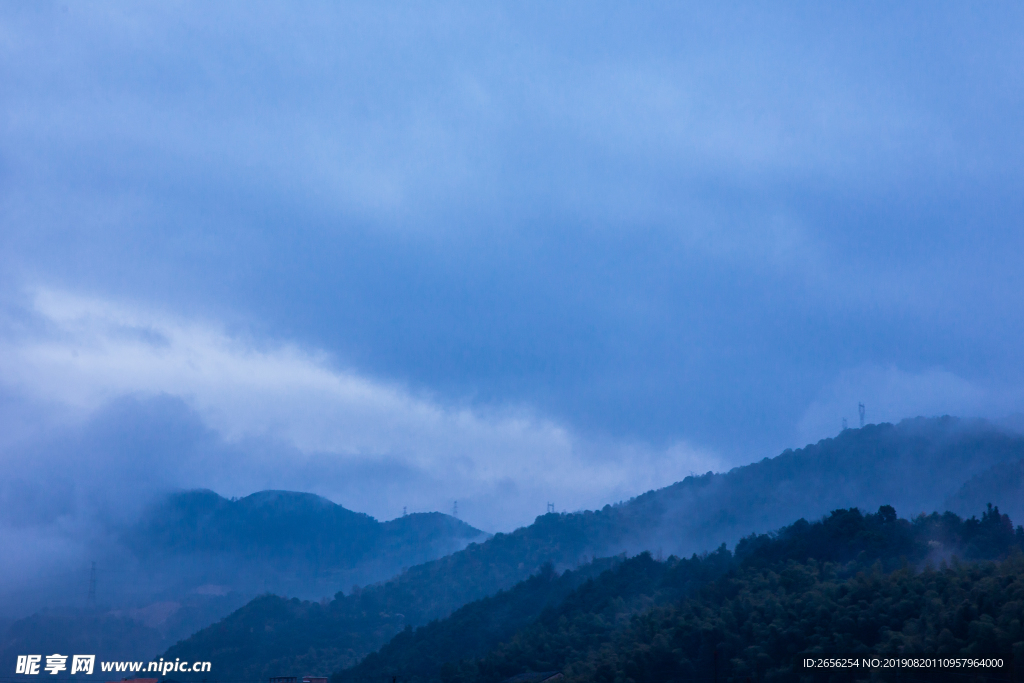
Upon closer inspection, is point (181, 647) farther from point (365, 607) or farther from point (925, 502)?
point (925, 502)

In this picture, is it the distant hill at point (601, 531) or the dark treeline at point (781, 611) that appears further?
the distant hill at point (601, 531)

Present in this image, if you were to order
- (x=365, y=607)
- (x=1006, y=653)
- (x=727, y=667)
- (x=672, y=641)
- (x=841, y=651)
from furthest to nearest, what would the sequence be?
(x=365, y=607)
(x=672, y=641)
(x=727, y=667)
(x=841, y=651)
(x=1006, y=653)

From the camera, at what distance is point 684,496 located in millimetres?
194250

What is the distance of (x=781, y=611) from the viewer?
53.8 meters

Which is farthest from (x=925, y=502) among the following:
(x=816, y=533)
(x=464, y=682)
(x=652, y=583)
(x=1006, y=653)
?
(x=1006, y=653)

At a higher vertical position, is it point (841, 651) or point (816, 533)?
point (816, 533)

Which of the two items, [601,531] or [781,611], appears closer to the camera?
[781,611]

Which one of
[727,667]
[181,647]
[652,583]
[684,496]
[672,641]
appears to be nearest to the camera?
[727,667]

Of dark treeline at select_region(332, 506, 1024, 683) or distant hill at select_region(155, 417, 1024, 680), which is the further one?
distant hill at select_region(155, 417, 1024, 680)

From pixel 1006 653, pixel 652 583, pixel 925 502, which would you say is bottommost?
pixel 1006 653

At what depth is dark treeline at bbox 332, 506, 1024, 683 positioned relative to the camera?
42.4 metres

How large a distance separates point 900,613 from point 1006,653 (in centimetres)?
1038

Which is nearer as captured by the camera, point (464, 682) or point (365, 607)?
point (464, 682)

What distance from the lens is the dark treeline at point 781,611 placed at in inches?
1668
